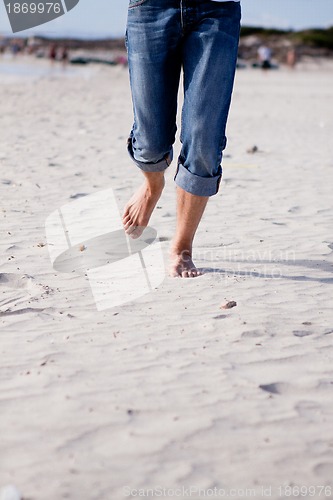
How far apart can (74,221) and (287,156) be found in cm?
332

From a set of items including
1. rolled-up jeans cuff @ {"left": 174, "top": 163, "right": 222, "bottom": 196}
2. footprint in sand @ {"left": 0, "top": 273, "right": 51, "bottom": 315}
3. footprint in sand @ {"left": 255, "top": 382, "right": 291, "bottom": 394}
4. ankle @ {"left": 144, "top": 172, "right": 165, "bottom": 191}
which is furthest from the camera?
ankle @ {"left": 144, "top": 172, "right": 165, "bottom": 191}

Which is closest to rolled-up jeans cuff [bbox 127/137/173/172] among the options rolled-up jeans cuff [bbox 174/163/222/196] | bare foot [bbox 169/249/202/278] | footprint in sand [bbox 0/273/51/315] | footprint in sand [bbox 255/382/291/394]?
rolled-up jeans cuff [bbox 174/163/222/196]

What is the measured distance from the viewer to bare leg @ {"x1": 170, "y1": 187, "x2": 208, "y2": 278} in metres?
3.00

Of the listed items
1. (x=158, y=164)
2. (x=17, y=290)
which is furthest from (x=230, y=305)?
(x=17, y=290)

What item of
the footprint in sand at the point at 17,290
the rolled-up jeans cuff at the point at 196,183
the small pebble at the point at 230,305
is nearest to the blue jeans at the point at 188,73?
the rolled-up jeans cuff at the point at 196,183

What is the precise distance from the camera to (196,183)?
292cm

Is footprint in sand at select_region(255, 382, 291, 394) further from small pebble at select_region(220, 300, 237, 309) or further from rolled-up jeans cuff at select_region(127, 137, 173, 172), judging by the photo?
rolled-up jeans cuff at select_region(127, 137, 173, 172)

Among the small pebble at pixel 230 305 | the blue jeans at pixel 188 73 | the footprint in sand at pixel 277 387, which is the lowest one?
the small pebble at pixel 230 305

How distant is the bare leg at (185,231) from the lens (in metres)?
3.00

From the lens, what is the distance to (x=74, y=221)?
13.1ft

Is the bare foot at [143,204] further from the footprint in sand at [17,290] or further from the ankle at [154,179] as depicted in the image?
the footprint in sand at [17,290]

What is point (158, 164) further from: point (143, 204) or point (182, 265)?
point (182, 265)

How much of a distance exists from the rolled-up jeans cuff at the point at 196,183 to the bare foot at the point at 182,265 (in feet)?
1.04

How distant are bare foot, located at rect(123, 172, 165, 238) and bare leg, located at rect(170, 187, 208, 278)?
0.80ft
